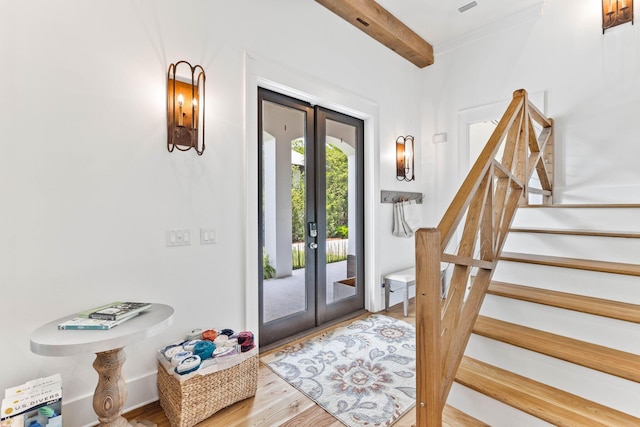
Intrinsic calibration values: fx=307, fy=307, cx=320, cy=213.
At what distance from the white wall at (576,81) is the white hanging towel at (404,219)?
5.07ft

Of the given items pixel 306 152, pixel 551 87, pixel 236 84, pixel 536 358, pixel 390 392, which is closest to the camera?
pixel 536 358

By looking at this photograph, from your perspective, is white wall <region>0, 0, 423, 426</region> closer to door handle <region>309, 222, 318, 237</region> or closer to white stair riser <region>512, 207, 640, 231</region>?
door handle <region>309, 222, 318, 237</region>

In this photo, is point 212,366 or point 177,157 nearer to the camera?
point 212,366

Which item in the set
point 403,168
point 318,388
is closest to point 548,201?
point 403,168

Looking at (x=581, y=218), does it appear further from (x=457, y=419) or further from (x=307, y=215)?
(x=307, y=215)

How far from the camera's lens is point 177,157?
2166 mm

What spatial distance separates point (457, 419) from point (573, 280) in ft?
3.49

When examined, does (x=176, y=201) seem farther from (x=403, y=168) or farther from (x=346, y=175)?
(x=403, y=168)

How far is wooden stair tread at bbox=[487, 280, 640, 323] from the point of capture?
1531 millimetres

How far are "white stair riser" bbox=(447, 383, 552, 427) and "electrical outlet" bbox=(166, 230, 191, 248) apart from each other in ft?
6.31

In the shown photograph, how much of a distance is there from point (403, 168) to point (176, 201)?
9.50 ft

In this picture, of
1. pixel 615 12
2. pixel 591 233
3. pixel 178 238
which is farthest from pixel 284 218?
pixel 615 12

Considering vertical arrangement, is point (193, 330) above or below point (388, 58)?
below

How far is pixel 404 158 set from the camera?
408 cm
